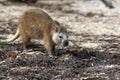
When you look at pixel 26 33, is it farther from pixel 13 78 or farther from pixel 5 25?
pixel 5 25

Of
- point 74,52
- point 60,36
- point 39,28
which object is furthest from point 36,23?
point 74,52

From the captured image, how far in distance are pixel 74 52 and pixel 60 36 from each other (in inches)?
27.6

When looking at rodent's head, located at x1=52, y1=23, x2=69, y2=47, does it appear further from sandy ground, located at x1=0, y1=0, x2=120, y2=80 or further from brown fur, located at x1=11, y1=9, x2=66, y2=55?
sandy ground, located at x1=0, y1=0, x2=120, y2=80

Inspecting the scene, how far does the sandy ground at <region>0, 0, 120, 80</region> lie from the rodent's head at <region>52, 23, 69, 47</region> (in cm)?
27

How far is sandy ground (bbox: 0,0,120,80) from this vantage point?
7570 mm

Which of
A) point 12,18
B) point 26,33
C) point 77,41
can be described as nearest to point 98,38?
point 77,41

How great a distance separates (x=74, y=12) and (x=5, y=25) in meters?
3.37

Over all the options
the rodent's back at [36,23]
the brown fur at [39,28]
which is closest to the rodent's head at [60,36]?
the brown fur at [39,28]

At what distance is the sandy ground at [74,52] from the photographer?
24.8ft

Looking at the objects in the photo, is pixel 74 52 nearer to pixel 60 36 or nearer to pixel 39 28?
pixel 60 36

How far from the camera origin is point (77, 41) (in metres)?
10.4

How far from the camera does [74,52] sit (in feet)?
29.6

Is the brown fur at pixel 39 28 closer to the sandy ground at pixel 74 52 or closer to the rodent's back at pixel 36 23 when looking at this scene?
the rodent's back at pixel 36 23

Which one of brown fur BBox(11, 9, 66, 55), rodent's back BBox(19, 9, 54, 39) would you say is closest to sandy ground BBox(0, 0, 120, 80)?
brown fur BBox(11, 9, 66, 55)
